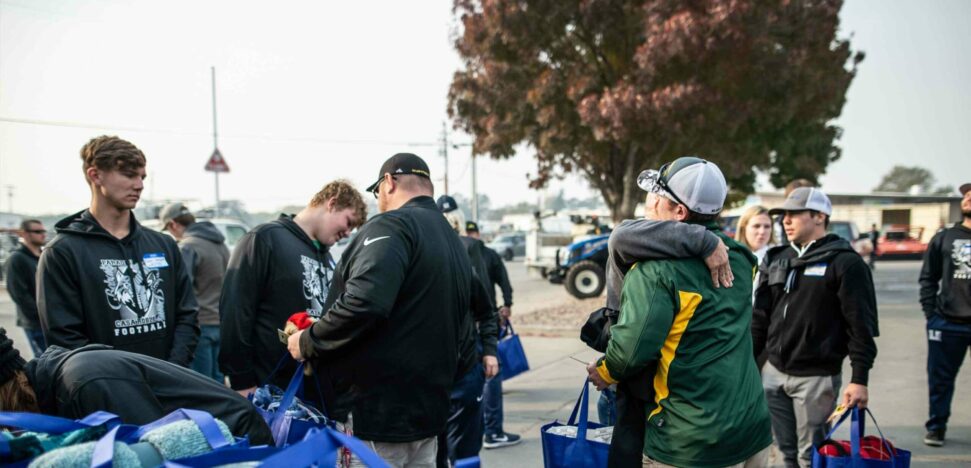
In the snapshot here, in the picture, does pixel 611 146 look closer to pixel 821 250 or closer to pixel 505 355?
pixel 505 355

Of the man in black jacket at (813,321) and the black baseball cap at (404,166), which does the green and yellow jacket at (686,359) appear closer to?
the black baseball cap at (404,166)

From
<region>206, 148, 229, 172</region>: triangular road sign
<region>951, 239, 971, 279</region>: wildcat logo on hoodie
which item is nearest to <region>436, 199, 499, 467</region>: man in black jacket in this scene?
<region>951, 239, 971, 279</region>: wildcat logo on hoodie

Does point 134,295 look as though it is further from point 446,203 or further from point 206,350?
point 206,350

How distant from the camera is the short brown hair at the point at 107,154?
10.5 ft

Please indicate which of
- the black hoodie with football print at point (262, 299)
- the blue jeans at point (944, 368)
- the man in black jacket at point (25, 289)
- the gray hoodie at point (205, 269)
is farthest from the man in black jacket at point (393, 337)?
the blue jeans at point (944, 368)

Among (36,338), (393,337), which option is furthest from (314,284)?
(36,338)

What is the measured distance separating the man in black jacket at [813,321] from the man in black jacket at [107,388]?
10.3 feet

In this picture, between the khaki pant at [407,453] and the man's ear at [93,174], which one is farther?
the man's ear at [93,174]

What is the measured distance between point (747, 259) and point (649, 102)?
31.1 ft

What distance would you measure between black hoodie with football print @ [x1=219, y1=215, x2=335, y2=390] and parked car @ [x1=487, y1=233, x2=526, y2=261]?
35202 mm

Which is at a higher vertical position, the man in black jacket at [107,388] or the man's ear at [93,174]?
the man's ear at [93,174]

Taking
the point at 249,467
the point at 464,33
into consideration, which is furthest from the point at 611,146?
the point at 249,467

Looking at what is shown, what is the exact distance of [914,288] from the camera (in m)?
17.8

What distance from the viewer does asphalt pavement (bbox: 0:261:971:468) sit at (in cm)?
507
